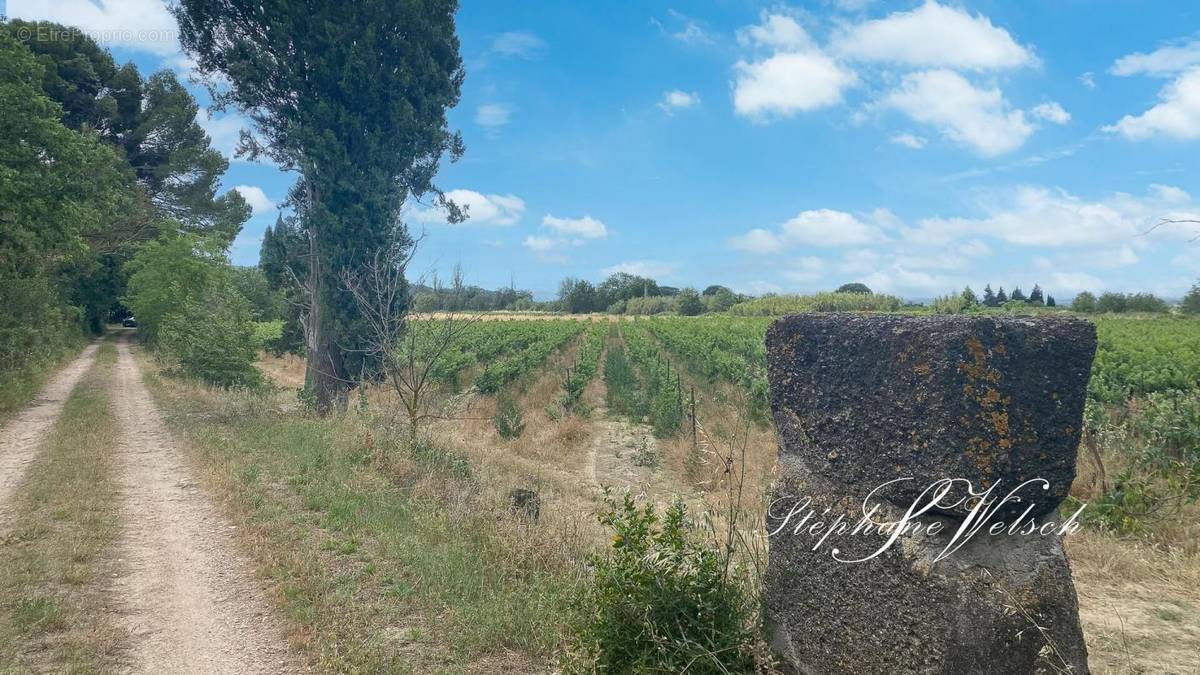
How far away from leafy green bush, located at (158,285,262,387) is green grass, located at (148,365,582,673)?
9191 millimetres

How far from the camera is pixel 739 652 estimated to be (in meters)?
3.08

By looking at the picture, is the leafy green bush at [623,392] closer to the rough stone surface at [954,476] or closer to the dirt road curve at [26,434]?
the dirt road curve at [26,434]

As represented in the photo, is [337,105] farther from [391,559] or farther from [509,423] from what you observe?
[391,559]

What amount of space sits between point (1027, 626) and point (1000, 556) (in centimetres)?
26

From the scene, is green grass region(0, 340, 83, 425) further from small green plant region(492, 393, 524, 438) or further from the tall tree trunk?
small green plant region(492, 393, 524, 438)

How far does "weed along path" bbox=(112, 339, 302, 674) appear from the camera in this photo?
418 centimetres

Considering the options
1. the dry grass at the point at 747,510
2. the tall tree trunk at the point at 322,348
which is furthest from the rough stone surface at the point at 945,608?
the tall tree trunk at the point at 322,348

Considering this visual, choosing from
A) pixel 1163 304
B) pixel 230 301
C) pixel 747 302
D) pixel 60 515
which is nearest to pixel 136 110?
pixel 230 301

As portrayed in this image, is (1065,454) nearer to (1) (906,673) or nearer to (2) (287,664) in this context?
(1) (906,673)

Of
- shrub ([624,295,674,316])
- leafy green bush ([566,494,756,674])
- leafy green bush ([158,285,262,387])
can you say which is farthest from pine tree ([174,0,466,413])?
shrub ([624,295,674,316])

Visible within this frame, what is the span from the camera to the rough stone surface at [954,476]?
2525 millimetres

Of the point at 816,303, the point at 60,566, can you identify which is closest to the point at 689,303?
the point at 816,303

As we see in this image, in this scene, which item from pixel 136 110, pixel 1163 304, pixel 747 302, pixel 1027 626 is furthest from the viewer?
pixel 747 302

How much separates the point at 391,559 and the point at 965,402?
471cm
